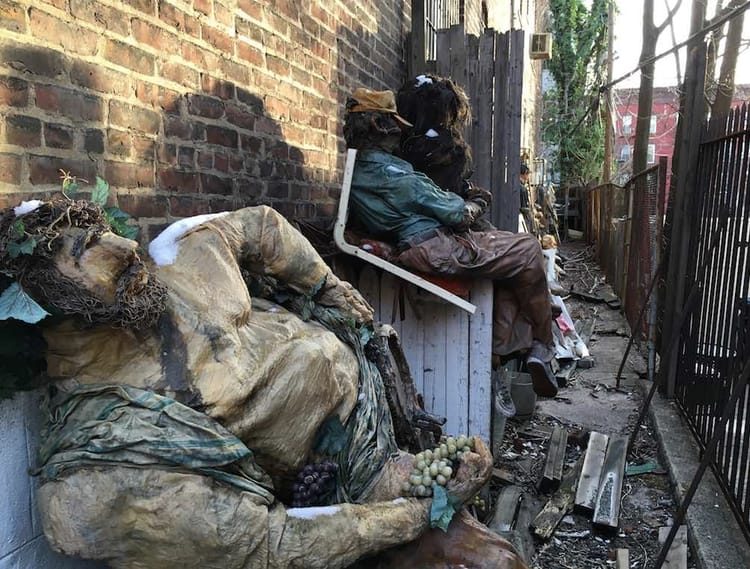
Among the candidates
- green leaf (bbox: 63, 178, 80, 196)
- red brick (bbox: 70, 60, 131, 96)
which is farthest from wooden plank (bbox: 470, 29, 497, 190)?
green leaf (bbox: 63, 178, 80, 196)

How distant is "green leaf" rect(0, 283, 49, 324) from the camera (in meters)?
1.39

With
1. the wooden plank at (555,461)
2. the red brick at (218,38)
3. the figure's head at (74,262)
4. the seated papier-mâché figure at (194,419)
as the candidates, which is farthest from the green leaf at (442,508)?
the wooden plank at (555,461)

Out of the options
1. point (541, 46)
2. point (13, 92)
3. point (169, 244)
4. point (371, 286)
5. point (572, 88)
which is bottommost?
point (371, 286)

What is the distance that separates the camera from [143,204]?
2234mm

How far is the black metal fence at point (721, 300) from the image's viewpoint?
339 centimetres

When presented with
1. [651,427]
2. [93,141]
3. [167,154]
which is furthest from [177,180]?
[651,427]

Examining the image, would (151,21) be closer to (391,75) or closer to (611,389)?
(391,75)

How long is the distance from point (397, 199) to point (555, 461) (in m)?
2.15

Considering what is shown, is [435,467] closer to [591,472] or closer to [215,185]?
[215,185]

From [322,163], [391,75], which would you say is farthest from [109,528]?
[391,75]

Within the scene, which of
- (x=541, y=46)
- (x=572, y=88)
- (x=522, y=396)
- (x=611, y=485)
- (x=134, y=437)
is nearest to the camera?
(x=134, y=437)

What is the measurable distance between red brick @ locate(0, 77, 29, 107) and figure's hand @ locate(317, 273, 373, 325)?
3.70ft

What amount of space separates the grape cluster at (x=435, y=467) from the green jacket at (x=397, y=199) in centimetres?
147

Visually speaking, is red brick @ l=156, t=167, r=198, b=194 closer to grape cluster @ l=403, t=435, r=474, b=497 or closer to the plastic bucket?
grape cluster @ l=403, t=435, r=474, b=497
